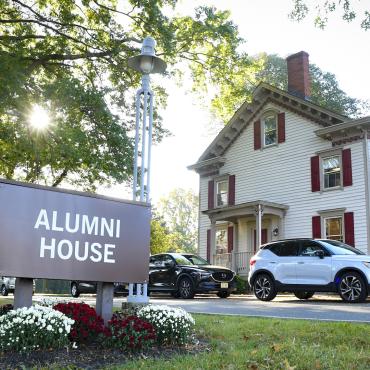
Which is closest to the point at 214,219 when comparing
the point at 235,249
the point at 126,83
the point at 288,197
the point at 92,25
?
the point at 235,249

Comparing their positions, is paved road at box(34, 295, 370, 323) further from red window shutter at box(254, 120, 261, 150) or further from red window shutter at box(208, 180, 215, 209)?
red window shutter at box(208, 180, 215, 209)

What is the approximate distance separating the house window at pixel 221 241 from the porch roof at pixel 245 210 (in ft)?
6.97

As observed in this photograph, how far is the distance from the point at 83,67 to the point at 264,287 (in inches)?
470

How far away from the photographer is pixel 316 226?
22.7m

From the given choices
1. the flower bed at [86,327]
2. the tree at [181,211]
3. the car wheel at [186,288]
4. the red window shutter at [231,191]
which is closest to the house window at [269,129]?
the red window shutter at [231,191]

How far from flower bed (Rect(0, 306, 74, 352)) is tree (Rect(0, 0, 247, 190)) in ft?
38.6

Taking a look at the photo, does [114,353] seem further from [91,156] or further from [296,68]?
[296,68]

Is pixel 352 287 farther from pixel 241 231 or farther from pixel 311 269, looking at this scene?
pixel 241 231

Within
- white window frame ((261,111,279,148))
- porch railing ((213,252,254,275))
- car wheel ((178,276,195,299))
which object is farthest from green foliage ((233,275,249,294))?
white window frame ((261,111,279,148))

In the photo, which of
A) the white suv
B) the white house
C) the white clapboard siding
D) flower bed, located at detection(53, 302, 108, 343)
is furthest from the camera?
the white house

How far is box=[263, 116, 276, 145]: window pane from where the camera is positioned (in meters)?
26.1

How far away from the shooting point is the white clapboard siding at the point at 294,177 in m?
21.4

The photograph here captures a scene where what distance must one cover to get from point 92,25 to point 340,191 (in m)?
12.2

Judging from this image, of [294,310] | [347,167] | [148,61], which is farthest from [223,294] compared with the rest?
[148,61]
